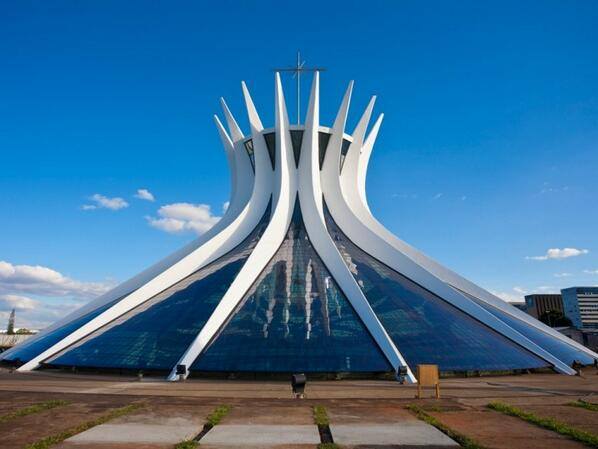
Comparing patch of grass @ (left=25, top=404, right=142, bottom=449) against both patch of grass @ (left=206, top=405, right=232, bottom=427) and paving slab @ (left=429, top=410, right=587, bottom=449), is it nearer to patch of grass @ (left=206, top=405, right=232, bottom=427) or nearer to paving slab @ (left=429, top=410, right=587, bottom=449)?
patch of grass @ (left=206, top=405, right=232, bottom=427)

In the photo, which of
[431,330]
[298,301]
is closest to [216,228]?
[298,301]

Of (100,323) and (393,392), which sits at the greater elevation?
(100,323)

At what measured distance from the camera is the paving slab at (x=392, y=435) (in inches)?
251

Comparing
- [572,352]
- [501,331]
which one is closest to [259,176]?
[501,331]

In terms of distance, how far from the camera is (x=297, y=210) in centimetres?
2838

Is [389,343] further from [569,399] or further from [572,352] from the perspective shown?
[572,352]

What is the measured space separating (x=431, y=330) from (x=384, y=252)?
7.15 m

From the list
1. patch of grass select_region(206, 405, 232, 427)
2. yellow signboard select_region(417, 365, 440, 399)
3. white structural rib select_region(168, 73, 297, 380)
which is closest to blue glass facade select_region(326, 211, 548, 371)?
white structural rib select_region(168, 73, 297, 380)

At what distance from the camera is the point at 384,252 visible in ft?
83.8

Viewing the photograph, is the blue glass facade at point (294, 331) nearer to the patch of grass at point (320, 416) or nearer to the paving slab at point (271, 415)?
the paving slab at point (271, 415)

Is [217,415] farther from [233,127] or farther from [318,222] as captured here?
[233,127]

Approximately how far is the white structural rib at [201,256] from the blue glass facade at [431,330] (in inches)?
311

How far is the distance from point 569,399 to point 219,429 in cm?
972

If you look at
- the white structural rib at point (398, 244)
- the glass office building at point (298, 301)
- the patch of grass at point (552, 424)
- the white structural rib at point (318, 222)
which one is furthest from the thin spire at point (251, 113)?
the patch of grass at point (552, 424)
